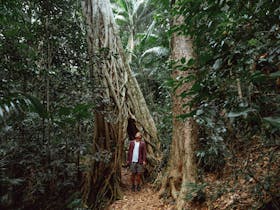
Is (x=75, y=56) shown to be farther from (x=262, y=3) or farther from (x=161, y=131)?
(x=262, y=3)

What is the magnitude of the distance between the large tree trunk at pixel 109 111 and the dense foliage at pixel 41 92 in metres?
0.44

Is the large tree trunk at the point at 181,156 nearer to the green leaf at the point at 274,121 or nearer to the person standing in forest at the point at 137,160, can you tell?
the person standing in forest at the point at 137,160

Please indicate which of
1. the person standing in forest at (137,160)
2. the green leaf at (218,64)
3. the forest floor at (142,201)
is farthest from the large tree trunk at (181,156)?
the green leaf at (218,64)

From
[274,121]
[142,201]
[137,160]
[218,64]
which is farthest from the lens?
[137,160]

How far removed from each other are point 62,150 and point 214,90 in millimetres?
3467

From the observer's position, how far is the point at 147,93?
10312 millimetres

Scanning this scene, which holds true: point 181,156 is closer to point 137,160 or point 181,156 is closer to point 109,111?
point 137,160

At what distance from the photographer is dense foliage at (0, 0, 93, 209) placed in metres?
3.56

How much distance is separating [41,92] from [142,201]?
2647 mm

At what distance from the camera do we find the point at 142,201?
4570 mm

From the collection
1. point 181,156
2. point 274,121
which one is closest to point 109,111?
point 181,156

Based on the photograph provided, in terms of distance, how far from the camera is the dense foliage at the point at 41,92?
3.56 m

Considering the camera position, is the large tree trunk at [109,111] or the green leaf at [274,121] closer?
the green leaf at [274,121]

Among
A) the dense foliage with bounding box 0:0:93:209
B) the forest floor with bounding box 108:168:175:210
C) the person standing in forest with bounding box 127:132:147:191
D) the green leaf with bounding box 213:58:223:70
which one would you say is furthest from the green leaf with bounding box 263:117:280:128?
the person standing in forest with bounding box 127:132:147:191
